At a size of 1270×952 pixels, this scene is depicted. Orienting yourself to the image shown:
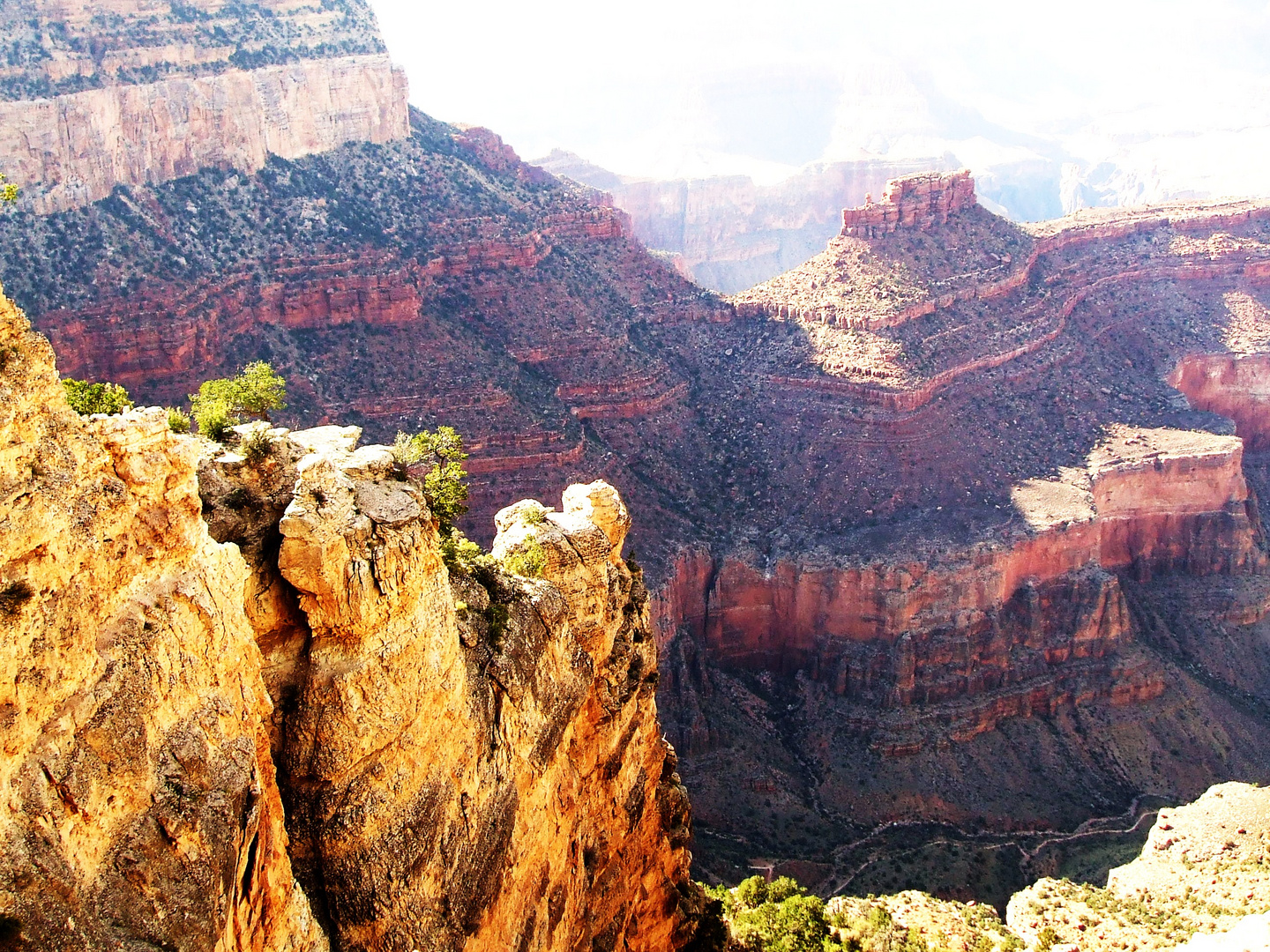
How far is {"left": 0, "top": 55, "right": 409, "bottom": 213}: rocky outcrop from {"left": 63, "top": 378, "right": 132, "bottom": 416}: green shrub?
158 ft

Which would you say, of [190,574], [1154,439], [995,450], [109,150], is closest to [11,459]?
[190,574]

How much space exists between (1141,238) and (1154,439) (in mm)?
25712

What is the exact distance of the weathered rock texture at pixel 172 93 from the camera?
6712 cm

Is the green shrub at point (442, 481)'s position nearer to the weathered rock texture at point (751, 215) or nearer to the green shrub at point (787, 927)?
the green shrub at point (787, 927)

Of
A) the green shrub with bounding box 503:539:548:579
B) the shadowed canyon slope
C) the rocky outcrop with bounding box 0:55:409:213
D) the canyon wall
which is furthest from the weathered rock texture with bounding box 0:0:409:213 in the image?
the green shrub with bounding box 503:539:548:579

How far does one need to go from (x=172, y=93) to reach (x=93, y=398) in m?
54.0

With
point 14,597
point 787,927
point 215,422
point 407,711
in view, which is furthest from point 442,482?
point 787,927

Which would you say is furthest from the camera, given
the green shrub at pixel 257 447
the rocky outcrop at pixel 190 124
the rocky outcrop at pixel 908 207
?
the rocky outcrop at pixel 908 207

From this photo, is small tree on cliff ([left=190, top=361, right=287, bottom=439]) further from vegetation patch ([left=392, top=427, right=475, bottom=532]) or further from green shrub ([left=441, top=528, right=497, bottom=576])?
green shrub ([left=441, top=528, right=497, bottom=576])

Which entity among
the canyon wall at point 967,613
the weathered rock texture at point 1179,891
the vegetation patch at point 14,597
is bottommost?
the weathered rock texture at point 1179,891

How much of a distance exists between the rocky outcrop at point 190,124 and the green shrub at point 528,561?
49695mm

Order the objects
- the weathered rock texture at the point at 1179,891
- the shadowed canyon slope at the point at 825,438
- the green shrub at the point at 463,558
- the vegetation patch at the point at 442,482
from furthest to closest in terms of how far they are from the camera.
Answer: the shadowed canyon slope at the point at 825,438 < the weathered rock texture at the point at 1179,891 < the vegetation patch at the point at 442,482 < the green shrub at the point at 463,558

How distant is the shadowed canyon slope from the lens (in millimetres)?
64062

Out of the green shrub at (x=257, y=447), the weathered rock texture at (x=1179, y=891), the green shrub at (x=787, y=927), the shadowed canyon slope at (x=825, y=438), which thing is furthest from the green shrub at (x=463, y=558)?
the shadowed canyon slope at (x=825, y=438)
